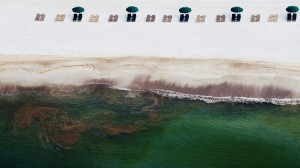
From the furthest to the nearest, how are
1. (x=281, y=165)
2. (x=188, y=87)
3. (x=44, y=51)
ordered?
(x=44, y=51) < (x=188, y=87) < (x=281, y=165)

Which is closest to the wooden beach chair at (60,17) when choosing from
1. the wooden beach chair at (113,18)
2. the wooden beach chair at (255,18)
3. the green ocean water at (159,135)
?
the wooden beach chair at (113,18)

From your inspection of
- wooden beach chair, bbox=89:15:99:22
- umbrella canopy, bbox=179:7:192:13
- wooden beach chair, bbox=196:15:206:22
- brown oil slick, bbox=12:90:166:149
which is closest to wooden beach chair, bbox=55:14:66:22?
wooden beach chair, bbox=89:15:99:22

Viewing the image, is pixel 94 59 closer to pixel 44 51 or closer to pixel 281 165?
pixel 44 51

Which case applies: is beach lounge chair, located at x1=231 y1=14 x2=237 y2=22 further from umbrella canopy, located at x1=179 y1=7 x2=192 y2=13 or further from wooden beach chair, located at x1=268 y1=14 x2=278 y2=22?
umbrella canopy, located at x1=179 y1=7 x2=192 y2=13

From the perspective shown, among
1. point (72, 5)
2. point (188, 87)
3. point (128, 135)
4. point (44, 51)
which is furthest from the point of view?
point (72, 5)

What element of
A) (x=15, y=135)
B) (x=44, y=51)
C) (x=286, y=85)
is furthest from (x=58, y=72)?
(x=286, y=85)

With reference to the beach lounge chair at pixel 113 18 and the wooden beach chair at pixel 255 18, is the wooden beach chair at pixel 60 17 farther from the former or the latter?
the wooden beach chair at pixel 255 18

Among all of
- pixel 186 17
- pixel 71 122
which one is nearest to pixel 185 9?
pixel 186 17

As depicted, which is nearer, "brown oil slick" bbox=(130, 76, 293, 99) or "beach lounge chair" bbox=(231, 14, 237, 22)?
"brown oil slick" bbox=(130, 76, 293, 99)
